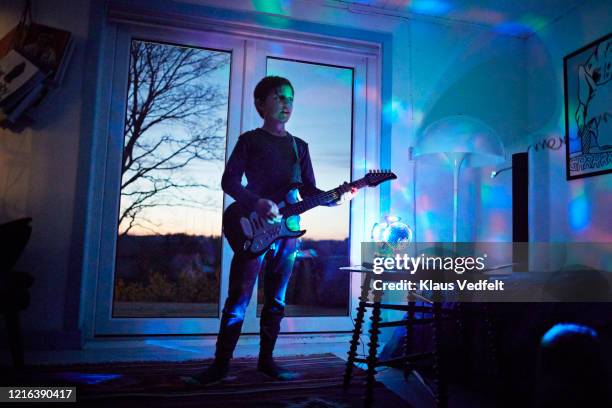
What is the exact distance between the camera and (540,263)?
11.3 feet

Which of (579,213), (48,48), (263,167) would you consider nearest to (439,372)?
(263,167)

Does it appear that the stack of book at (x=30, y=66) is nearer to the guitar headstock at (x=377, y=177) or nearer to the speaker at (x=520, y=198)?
the guitar headstock at (x=377, y=177)

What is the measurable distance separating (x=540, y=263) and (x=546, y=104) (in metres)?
1.22

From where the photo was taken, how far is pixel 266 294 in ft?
7.79

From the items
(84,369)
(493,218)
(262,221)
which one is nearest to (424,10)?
(493,218)

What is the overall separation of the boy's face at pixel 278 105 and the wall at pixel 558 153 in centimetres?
211

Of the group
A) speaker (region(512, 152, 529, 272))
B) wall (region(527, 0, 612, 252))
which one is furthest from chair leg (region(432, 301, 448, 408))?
wall (region(527, 0, 612, 252))

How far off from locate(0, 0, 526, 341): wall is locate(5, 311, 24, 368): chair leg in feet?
1.49

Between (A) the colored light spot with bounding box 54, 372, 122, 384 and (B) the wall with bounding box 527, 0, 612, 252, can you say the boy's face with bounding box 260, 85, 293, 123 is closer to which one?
(A) the colored light spot with bounding box 54, 372, 122, 384

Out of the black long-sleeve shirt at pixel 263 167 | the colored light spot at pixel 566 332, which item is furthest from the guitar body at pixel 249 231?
the colored light spot at pixel 566 332

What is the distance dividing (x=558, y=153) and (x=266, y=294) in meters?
2.43

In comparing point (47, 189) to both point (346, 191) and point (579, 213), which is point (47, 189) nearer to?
point (346, 191)

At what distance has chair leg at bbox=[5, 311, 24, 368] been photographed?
2265 millimetres

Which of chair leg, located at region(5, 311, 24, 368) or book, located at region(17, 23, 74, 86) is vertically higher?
book, located at region(17, 23, 74, 86)
